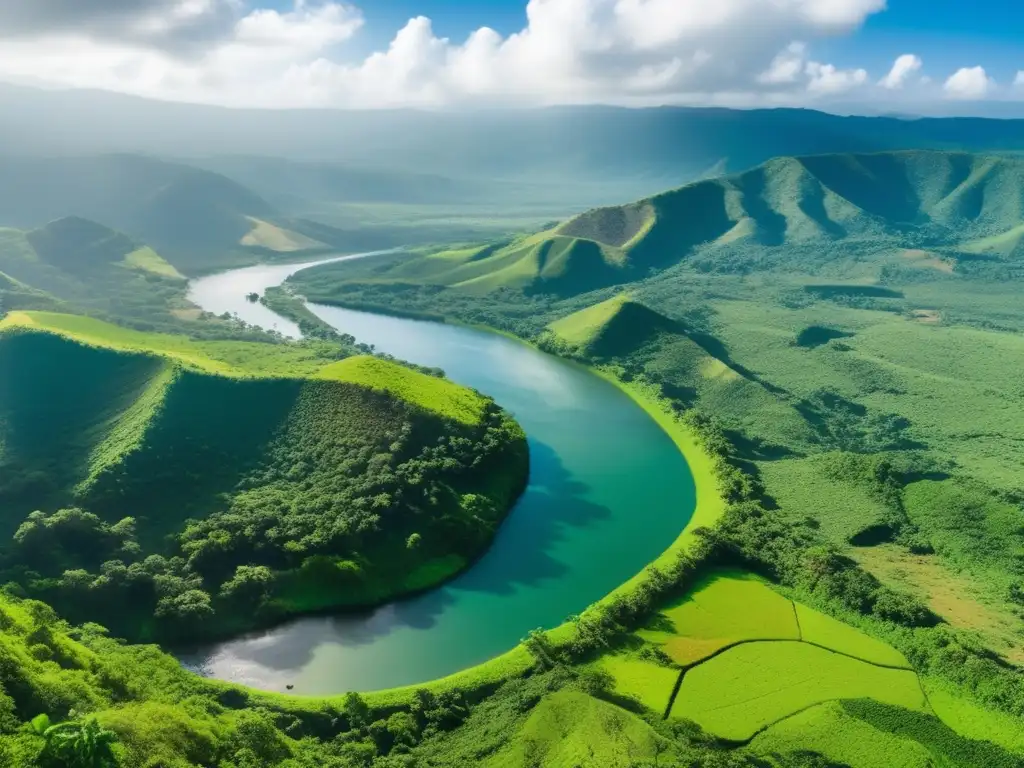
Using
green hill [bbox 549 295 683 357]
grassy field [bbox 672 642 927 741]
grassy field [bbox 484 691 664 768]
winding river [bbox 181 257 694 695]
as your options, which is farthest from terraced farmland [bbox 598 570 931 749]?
green hill [bbox 549 295 683 357]

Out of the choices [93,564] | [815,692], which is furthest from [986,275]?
[93,564]

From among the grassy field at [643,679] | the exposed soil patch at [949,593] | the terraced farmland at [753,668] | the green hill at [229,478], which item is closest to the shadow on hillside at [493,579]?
the green hill at [229,478]

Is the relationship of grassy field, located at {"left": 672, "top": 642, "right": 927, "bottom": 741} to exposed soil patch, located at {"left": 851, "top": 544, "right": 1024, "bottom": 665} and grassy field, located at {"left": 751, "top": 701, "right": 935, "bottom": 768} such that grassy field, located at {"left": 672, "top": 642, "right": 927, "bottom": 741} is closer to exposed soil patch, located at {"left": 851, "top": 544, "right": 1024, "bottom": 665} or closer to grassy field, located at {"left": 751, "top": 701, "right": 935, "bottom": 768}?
grassy field, located at {"left": 751, "top": 701, "right": 935, "bottom": 768}

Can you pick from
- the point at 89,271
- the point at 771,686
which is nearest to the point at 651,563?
the point at 771,686

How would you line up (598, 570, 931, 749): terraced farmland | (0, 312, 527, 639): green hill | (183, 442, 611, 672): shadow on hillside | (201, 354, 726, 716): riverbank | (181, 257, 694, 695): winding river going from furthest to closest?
(0, 312, 527, 639): green hill < (183, 442, 611, 672): shadow on hillside < (181, 257, 694, 695): winding river < (598, 570, 931, 749): terraced farmland < (201, 354, 726, 716): riverbank

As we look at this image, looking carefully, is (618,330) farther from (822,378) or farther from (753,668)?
(753,668)

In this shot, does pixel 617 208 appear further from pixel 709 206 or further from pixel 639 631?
pixel 639 631

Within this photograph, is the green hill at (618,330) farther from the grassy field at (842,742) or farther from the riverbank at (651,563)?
the grassy field at (842,742)

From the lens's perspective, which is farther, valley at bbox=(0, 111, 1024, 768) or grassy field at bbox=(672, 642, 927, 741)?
grassy field at bbox=(672, 642, 927, 741)
